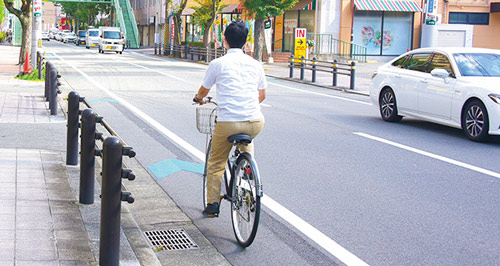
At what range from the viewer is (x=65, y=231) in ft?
18.1

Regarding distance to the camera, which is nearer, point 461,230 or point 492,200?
point 461,230

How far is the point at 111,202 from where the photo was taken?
475 cm

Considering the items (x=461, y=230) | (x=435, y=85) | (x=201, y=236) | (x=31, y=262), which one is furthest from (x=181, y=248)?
(x=435, y=85)

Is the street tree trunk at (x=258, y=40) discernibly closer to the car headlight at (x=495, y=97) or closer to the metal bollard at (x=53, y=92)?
the metal bollard at (x=53, y=92)

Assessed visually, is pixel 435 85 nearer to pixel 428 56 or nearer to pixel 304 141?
pixel 428 56

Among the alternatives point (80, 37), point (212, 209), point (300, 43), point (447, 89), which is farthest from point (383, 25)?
point (80, 37)

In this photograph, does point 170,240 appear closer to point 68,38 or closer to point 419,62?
point 419,62

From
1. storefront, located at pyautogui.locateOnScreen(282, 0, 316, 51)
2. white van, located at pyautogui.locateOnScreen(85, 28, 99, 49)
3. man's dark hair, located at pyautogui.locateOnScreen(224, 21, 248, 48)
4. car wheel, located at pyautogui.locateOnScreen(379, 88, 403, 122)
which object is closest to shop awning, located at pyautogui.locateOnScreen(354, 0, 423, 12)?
storefront, located at pyautogui.locateOnScreen(282, 0, 316, 51)

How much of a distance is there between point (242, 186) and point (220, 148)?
391mm

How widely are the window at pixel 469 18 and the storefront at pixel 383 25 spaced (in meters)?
3.00

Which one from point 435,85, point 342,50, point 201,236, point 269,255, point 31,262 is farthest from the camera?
point 342,50

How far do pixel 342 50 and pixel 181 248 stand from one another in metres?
39.8

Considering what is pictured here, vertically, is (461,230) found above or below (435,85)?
below

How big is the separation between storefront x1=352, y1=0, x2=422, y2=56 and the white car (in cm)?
3126
